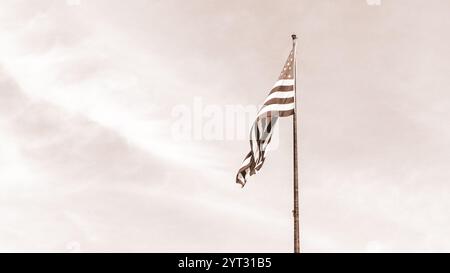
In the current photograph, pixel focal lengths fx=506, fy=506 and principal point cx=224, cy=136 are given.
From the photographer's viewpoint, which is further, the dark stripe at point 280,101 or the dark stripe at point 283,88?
the dark stripe at point 283,88

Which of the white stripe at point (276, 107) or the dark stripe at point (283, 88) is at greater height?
the dark stripe at point (283, 88)

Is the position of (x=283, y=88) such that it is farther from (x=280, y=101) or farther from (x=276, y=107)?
(x=276, y=107)

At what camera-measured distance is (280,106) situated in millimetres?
19250

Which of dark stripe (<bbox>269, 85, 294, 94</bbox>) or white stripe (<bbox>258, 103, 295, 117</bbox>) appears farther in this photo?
dark stripe (<bbox>269, 85, 294, 94</bbox>)

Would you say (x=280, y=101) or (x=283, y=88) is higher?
(x=283, y=88)

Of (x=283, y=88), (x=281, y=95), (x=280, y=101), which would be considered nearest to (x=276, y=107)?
(x=280, y=101)

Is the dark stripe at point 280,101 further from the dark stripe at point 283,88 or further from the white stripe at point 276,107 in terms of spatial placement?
the dark stripe at point 283,88

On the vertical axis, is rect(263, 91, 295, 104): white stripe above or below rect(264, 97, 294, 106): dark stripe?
above

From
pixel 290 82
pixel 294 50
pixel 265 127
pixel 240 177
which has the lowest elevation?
pixel 240 177

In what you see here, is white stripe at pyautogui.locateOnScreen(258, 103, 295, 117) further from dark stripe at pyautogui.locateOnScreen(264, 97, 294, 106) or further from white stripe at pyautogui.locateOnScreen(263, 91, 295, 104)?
white stripe at pyautogui.locateOnScreen(263, 91, 295, 104)

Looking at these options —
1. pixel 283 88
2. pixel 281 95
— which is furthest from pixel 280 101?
pixel 283 88
